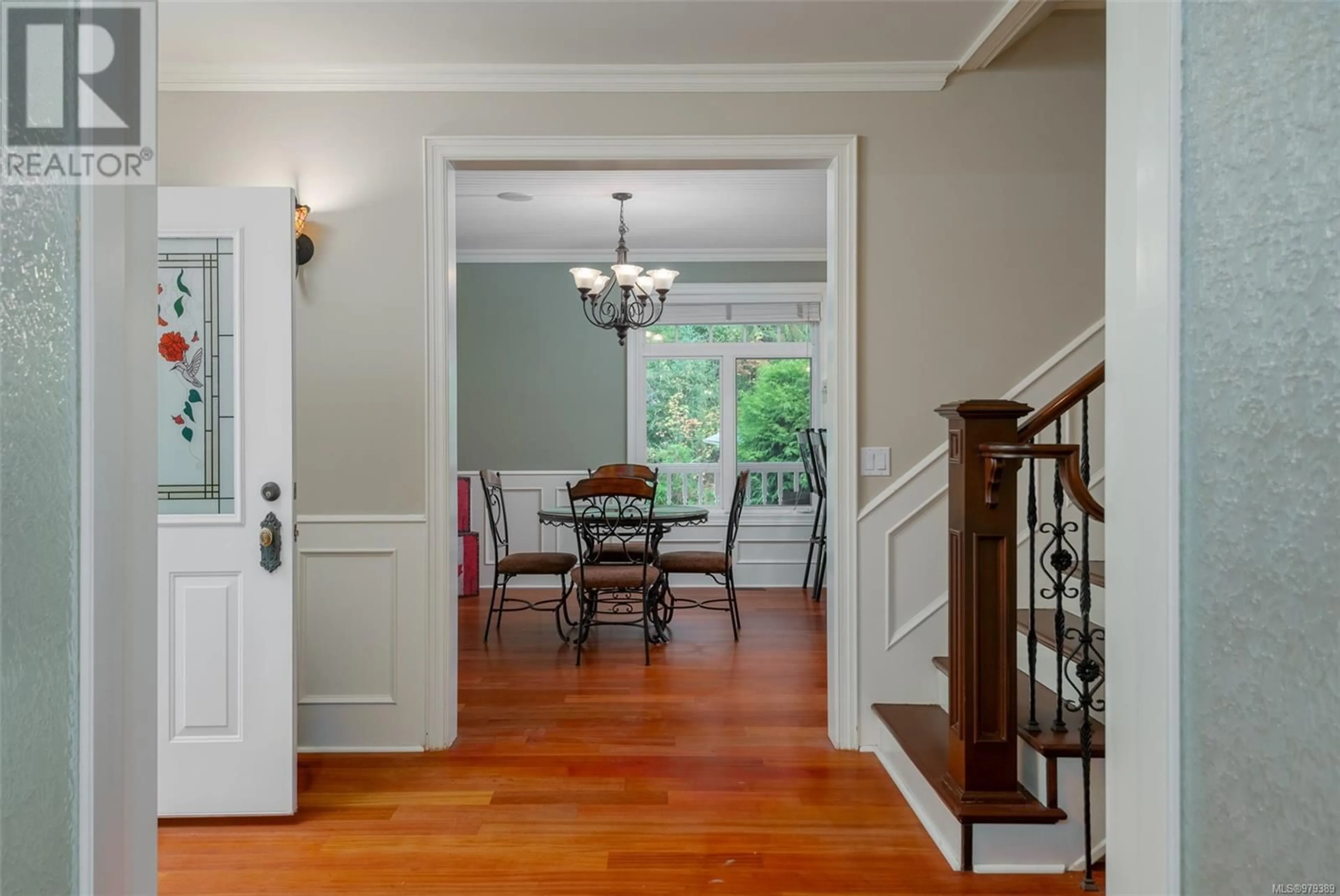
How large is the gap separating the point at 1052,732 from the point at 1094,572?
0.86 metres

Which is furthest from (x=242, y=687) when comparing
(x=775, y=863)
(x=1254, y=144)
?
(x=1254, y=144)

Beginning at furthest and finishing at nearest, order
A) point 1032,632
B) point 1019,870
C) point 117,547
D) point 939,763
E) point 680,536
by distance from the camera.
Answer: point 680,536 → point 939,763 → point 1032,632 → point 1019,870 → point 117,547

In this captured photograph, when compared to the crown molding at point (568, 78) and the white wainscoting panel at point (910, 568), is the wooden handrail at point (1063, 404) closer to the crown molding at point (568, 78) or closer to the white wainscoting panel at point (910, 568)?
the white wainscoting panel at point (910, 568)

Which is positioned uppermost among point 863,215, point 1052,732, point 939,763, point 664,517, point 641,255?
point 641,255

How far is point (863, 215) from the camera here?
3297 mm

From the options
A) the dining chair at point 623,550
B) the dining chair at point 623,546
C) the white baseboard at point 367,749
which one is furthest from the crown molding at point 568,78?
the white baseboard at point 367,749

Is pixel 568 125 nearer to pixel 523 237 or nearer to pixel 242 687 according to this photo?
pixel 242 687

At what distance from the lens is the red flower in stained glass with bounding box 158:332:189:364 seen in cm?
273

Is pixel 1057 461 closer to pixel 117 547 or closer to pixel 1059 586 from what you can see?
pixel 1059 586

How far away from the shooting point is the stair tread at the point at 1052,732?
7.50 feet

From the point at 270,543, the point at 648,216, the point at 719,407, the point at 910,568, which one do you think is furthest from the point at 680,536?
the point at 270,543

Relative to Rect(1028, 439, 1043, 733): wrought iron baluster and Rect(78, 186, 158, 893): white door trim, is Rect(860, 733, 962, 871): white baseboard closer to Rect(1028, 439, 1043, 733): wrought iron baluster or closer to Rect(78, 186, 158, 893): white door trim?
Rect(1028, 439, 1043, 733): wrought iron baluster

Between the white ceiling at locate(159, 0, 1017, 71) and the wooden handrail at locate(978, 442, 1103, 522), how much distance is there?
1545 millimetres

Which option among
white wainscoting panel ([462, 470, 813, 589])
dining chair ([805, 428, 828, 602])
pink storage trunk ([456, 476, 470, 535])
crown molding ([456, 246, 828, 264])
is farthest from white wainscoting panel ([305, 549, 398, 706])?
crown molding ([456, 246, 828, 264])
